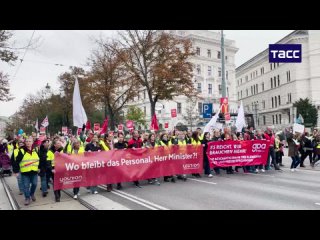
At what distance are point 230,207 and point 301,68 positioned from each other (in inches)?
2687

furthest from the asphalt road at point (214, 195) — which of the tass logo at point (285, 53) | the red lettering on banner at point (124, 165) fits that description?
the tass logo at point (285, 53)

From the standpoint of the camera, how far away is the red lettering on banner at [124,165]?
9.37m

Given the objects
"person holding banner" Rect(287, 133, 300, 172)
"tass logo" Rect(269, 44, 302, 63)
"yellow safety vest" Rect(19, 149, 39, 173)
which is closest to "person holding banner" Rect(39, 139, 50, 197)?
"yellow safety vest" Rect(19, 149, 39, 173)

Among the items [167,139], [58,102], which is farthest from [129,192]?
[58,102]

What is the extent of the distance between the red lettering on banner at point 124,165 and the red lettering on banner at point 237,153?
0.72 m

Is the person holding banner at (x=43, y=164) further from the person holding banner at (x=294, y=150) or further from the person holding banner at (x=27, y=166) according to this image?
the person holding banner at (x=294, y=150)

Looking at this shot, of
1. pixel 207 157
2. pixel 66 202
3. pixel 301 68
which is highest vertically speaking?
pixel 301 68

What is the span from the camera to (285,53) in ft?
32.6

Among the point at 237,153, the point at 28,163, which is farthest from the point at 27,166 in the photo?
the point at 237,153

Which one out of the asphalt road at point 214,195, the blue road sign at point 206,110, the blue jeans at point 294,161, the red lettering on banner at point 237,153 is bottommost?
the asphalt road at point 214,195

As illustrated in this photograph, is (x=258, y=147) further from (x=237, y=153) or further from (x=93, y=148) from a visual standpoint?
(x=93, y=148)

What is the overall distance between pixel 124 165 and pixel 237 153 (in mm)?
5016

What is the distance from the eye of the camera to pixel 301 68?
68688 mm

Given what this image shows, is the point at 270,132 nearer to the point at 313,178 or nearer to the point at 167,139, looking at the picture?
the point at 313,178
